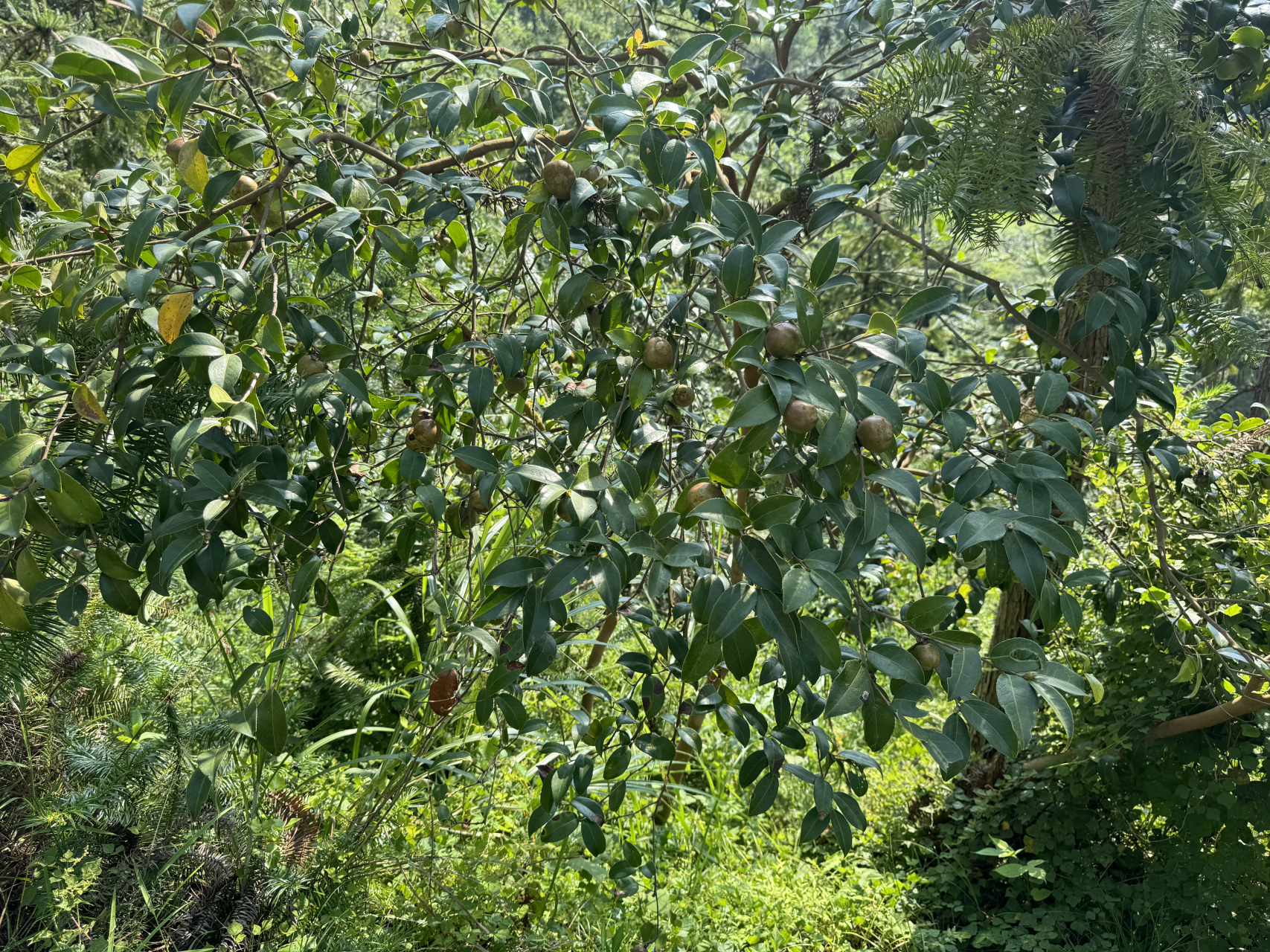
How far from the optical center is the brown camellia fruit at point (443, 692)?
134cm

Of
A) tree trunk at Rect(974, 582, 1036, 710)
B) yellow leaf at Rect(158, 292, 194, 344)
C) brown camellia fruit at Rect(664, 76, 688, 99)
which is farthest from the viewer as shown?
tree trunk at Rect(974, 582, 1036, 710)

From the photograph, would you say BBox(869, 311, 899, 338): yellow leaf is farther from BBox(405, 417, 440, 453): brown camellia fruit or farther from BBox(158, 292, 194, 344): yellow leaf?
BBox(158, 292, 194, 344): yellow leaf

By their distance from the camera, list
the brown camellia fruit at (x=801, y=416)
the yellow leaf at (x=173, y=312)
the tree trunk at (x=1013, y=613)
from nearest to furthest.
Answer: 1. the brown camellia fruit at (x=801, y=416)
2. the yellow leaf at (x=173, y=312)
3. the tree trunk at (x=1013, y=613)

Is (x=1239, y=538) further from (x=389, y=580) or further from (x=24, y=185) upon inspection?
(x=389, y=580)

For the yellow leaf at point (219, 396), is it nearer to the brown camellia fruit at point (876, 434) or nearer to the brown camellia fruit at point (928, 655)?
the brown camellia fruit at point (876, 434)

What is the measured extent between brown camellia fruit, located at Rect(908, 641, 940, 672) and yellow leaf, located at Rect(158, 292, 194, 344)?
0.88 meters

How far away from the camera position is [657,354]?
990 mm

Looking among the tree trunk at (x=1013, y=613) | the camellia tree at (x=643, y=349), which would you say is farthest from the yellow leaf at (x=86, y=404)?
the tree trunk at (x=1013, y=613)

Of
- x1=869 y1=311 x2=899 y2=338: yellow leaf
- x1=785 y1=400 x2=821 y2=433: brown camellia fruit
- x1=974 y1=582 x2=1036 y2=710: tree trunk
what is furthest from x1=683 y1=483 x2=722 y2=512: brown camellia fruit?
x1=974 y1=582 x2=1036 y2=710: tree trunk

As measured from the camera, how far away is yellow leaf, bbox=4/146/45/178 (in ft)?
3.16

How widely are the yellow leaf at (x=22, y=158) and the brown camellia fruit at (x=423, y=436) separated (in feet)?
1.75

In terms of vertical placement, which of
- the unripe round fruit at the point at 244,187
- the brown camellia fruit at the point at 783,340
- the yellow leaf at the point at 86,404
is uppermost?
the brown camellia fruit at the point at 783,340

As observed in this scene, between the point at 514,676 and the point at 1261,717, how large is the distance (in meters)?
1.82

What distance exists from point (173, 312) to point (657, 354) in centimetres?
54
